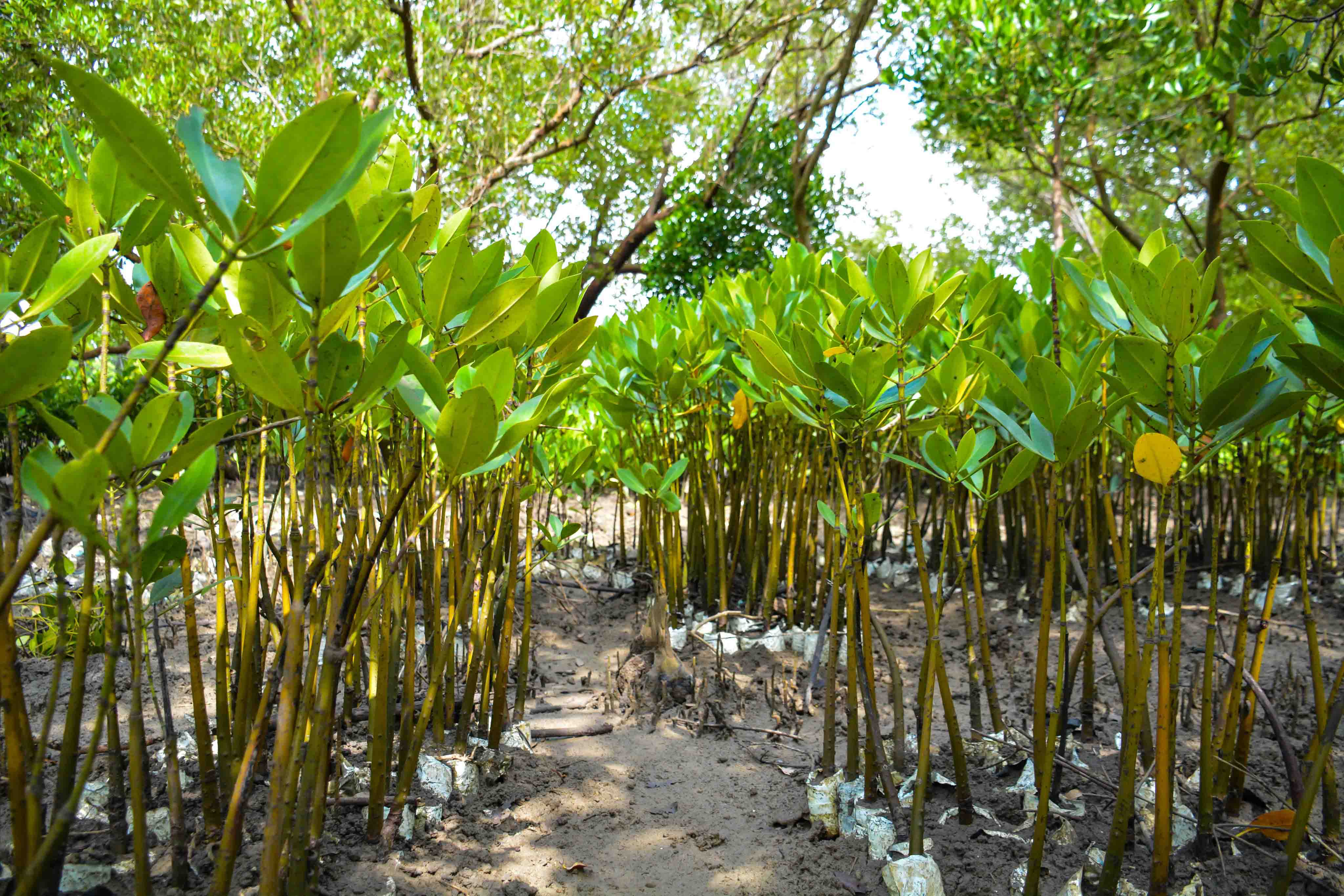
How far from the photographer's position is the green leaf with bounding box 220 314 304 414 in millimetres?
746

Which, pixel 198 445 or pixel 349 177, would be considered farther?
pixel 198 445

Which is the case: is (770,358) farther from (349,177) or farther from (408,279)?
(349,177)

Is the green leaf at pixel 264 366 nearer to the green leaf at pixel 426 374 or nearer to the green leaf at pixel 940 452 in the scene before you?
the green leaf at pixel 426 374

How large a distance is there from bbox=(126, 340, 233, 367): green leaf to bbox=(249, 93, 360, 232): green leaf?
277 mm

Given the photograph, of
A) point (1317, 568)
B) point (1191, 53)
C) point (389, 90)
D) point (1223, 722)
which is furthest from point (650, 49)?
point (1223, 722)

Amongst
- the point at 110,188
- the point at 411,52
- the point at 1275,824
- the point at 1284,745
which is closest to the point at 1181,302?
the point at 1284,745

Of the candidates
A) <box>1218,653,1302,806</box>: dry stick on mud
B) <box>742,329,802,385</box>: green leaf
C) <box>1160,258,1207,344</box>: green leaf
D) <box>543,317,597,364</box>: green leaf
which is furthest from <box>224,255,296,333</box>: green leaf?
<box>1218,653,1302,806</box>: dry stick on mud

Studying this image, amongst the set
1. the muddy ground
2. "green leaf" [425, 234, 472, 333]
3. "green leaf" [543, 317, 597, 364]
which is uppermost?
"green leaf" [425, 234, 472, 333]

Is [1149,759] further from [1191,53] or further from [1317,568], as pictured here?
[1191,53]

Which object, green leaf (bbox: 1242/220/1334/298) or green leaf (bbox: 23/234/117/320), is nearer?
green leaf (bbox: 23/234/117/320)

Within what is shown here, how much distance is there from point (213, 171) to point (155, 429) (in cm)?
29

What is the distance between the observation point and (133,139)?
0.61 metres

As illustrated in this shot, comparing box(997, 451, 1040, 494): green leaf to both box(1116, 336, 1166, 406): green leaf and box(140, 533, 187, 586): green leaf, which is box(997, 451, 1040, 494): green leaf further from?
box(140, 533, 187, 586): green leaf

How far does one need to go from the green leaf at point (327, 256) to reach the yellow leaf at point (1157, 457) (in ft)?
2.65
